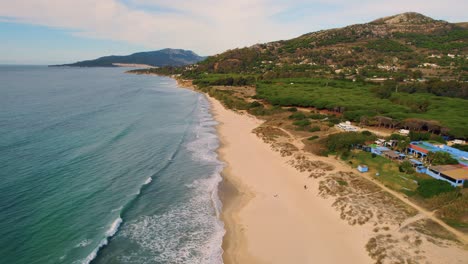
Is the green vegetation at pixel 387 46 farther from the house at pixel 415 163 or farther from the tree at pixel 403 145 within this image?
the house at pixel 415 163

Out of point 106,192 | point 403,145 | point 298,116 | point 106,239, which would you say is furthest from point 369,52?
point 106,239

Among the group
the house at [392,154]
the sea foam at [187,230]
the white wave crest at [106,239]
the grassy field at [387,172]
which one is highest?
the house at [392,154]

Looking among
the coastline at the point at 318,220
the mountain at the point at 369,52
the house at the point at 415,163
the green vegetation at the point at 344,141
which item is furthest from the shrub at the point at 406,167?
the mountain at the point at 369,52

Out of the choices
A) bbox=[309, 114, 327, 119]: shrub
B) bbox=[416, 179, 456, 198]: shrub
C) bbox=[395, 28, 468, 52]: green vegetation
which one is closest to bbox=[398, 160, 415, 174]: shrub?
bbox=[416, 179, 456, 198]: shrub

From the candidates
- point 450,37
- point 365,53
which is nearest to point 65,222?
point 365,53

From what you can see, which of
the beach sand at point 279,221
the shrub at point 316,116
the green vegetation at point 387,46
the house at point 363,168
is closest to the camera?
the beach sand at point 279,221

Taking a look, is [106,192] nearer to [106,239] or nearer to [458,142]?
[106,239]
